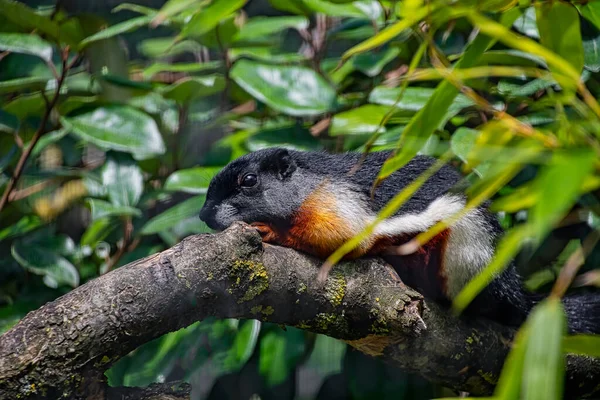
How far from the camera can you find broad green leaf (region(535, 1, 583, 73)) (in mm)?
816

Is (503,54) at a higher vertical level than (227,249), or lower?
higher

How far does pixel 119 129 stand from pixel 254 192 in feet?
1.63

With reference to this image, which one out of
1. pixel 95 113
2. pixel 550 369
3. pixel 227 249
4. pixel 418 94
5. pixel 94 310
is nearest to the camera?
pixel 550 369

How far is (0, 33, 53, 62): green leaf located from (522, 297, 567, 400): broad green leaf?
1.63 metres

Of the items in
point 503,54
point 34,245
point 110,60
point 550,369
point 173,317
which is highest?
point 550,369

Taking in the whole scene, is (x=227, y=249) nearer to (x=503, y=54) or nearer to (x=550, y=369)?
(x=550, y=369)

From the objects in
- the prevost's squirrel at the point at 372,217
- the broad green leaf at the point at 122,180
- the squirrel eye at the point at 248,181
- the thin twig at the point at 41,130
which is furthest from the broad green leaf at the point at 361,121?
the thin twig at the point at 41,130

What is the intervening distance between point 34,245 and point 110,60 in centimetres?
67

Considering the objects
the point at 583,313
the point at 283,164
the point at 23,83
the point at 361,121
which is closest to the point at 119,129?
the point at 23,83

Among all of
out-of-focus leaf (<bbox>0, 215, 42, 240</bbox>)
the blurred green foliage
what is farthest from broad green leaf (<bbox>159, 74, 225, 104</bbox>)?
out-of-focus leaf (<bbox>0, 215, 42, 240</bbox>)

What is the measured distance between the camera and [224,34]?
189 cm

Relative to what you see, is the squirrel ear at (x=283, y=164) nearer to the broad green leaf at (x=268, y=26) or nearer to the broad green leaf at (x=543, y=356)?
the broad green leaf at (x=268, y=26)

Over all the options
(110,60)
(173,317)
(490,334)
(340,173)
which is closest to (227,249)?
(173,317)

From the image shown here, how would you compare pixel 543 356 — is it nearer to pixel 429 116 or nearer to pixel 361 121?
pixel 429 116
